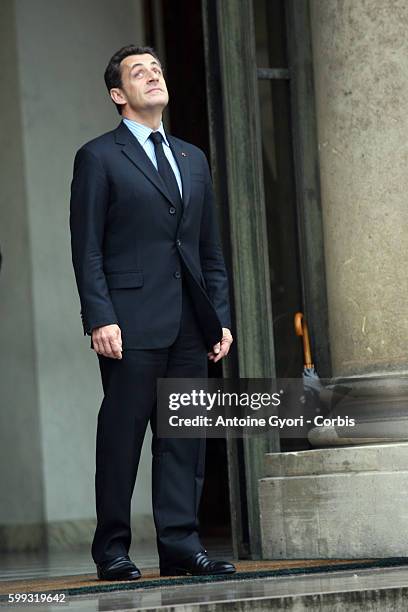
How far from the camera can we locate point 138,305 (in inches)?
205

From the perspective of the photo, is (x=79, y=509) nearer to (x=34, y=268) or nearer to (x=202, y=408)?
(x=34, y=268)

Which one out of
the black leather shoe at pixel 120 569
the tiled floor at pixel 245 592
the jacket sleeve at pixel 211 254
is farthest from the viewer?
the jacket sleeve at pixel 211 254

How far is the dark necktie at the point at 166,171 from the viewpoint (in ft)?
Answer: 17.5

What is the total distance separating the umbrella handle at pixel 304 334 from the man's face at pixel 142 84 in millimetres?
1792

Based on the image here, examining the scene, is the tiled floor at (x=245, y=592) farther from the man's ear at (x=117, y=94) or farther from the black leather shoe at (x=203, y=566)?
the man's ear at (x=117, y=94)

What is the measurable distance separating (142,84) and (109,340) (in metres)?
0.95

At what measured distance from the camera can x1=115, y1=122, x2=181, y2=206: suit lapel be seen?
208 inches

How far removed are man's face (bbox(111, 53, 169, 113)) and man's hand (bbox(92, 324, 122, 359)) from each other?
83 cm

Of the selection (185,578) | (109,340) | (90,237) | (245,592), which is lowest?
(185,578)

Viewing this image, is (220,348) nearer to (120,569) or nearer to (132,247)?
(132,247)

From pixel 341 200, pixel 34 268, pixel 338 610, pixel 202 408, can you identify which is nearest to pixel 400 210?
pixel 341 200

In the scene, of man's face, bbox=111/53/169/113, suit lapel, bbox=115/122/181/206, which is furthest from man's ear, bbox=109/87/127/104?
suit lapel, bbox=115/122/181/206

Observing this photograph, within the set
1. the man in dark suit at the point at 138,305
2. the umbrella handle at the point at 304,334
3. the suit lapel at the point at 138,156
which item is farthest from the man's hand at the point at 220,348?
the umbrella handle at the point at 304,334

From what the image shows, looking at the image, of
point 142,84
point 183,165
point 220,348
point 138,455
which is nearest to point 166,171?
point 183,165
